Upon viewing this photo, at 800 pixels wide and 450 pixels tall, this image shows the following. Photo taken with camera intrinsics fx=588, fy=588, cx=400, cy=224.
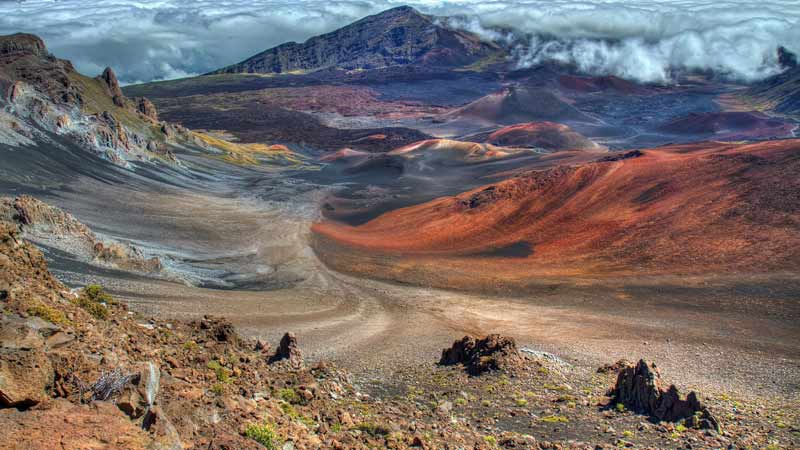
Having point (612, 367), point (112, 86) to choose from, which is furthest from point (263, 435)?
point (112, 86)

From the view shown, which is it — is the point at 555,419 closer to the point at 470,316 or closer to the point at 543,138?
the point at 470,316

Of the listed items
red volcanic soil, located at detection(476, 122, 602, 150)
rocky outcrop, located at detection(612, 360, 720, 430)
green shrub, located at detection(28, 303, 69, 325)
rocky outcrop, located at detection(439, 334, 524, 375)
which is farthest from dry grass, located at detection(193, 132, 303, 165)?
green shrub, located at detection(28, 303, 69, 325)

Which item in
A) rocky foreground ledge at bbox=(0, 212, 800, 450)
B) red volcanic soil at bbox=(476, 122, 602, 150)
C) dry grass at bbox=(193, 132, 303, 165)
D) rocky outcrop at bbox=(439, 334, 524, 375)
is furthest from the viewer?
red volcanic soil at bbox=(476, 122, 602, 150)

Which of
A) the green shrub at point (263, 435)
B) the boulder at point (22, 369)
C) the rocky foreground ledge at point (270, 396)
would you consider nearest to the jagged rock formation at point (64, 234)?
the rocky foreground ledge at point (270, 396)

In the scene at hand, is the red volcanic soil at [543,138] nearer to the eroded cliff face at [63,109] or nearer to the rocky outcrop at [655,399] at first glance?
the eroded cliff face at [63,109]

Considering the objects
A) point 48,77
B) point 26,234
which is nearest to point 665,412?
point 26,234

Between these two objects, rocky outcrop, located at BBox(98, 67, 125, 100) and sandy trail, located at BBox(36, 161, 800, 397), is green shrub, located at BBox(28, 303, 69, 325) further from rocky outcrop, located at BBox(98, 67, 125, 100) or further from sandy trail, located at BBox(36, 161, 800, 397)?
rocky outcrop, located at BBox(98, 67, 125, 100)
